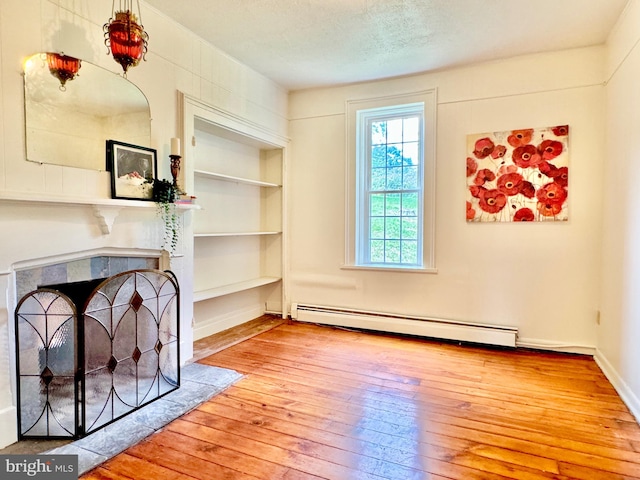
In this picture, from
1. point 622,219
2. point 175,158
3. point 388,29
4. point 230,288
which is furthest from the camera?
point 230,288

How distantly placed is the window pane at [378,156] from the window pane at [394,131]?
0.38 feet

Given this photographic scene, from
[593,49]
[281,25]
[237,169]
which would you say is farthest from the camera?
[237,169]

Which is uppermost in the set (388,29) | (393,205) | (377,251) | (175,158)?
(388,29)

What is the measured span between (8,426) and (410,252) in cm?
343

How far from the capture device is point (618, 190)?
282 centimetres

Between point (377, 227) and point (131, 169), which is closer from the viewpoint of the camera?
point (131, 169)

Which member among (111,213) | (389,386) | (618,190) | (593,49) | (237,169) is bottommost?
(389,386)

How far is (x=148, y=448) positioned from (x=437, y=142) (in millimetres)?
3460

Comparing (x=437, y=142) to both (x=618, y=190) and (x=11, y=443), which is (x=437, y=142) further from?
(x=11, y=443)

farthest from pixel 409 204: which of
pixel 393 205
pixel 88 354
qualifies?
pixel 88 354

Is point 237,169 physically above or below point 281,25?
below

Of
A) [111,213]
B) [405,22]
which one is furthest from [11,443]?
[405,22]

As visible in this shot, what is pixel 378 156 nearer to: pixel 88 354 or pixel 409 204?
pixel 409 204

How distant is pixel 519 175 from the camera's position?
11.5 ft
